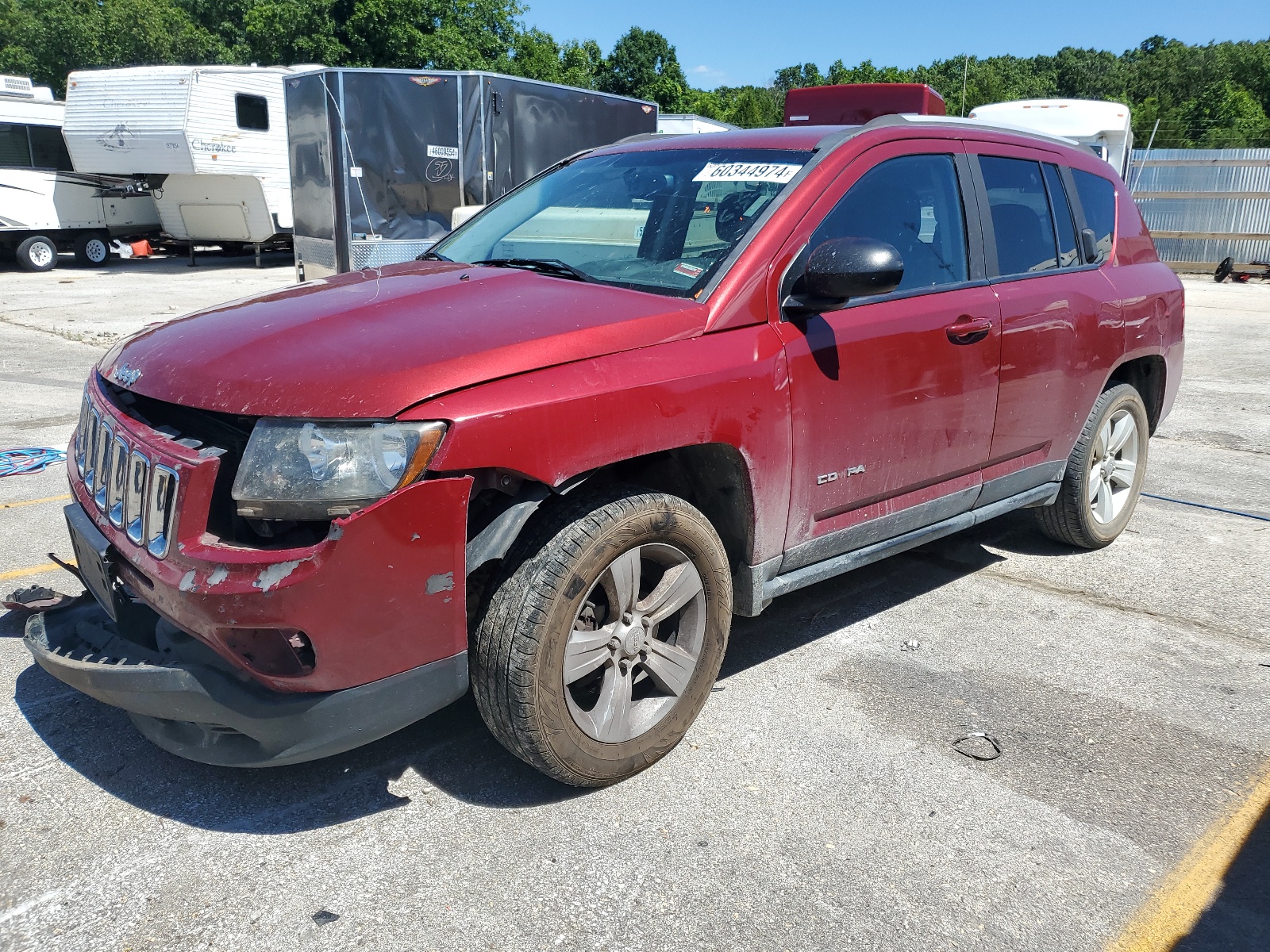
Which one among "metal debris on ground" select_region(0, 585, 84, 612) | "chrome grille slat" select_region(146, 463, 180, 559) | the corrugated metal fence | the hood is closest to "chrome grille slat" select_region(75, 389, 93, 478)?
the hood

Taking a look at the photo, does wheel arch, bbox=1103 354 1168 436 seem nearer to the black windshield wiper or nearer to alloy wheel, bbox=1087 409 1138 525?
alloy wheel, bbox=1087 409 1138 525

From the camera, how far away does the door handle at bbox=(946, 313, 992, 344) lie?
3656 mm

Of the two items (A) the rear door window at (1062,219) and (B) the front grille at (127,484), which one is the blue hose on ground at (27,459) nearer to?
(B) the front grille at (127,484)

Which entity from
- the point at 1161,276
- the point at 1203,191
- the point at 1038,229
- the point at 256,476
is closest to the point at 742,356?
the point at 256,476

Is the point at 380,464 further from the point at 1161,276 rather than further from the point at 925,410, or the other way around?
the point at 1161,276

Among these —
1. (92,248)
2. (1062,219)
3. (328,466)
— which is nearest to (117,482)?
(328,466)

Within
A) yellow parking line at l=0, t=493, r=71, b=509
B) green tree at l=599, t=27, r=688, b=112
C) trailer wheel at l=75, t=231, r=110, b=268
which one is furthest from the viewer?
green tree at l=599, t=27, r=688, b=112

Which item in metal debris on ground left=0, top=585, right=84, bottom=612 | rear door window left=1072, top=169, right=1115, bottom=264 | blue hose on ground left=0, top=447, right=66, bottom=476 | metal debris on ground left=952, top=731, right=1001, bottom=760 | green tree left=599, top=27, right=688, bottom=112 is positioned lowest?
metal debris on ground left=952, top=731, right=1001, bottom=760

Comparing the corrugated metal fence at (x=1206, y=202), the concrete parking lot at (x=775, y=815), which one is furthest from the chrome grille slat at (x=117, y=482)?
the corrugated metal fence at (x=1206, y=202)

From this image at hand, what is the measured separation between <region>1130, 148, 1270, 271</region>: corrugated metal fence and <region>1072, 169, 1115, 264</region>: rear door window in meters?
19.1

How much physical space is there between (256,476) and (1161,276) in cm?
459

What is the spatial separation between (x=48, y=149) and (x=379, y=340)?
2129cm

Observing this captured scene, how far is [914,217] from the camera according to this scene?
371cm

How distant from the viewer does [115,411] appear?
2.86 m
